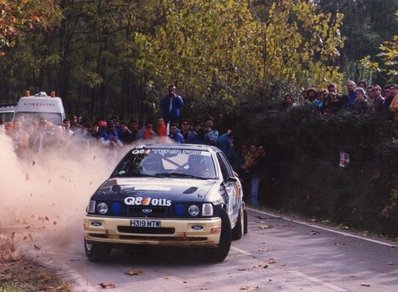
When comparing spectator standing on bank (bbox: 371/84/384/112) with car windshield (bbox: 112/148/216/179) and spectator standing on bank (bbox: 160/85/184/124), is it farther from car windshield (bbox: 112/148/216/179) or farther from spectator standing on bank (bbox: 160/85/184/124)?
spectator standing on bank (bbox: 160/85/184/124)

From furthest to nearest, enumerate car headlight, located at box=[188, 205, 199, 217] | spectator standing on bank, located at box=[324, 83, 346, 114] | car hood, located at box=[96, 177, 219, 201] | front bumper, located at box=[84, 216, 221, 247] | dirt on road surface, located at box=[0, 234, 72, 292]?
1. spectator standing on bank, located at box=[324, 83, 346, 114]
2. car hood, located at box=[96, 177, 219, 201]
3. car headlight, located at box=[188, 205, 199, 217]
4. front bumper, located at box=[84, 216, 221, 247]
5. dirt on road surface, located at box=[0, 234, 72, 292]

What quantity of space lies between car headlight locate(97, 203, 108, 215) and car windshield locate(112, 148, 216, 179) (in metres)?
1.17

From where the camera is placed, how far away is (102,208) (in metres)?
9.56

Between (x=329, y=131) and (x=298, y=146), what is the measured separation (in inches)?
59.6

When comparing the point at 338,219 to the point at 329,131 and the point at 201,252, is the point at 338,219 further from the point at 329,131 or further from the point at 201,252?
the point at 201,252

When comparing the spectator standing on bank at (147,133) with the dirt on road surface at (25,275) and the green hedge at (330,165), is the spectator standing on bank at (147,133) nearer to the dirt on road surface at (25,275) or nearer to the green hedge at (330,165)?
the green hedge at (330,165)

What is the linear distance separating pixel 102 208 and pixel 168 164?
1.61 m

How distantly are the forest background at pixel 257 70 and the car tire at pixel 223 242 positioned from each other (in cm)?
485

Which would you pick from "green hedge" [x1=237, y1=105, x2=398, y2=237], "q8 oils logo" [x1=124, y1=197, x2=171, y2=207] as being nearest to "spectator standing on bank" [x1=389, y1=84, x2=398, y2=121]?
"green hedge" [x1=237, y1=105, x2=398, y2=237]

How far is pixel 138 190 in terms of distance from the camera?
970 cm

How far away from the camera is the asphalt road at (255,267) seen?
8500mm

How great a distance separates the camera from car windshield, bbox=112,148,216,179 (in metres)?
10.7

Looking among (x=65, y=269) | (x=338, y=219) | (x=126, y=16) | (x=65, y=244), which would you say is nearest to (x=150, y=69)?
(x=126, y=16)

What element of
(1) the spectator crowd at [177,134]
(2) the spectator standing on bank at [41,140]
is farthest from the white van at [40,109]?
(2) the spectator standing on bank at [41,140]
